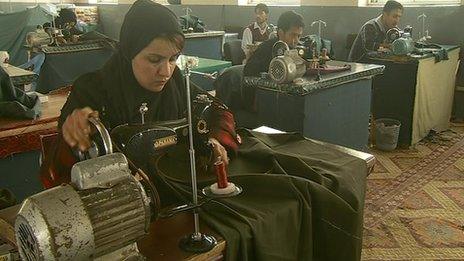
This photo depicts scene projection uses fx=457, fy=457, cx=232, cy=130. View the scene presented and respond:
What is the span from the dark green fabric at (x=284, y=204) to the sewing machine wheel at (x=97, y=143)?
0.96 ft

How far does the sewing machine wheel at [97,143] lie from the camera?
3.73ft

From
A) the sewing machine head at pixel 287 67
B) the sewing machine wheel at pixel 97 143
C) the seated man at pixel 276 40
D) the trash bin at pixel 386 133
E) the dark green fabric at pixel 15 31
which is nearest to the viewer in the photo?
the sewing machine wheel at pixel 97 143

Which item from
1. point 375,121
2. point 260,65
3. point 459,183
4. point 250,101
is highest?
point 260,65

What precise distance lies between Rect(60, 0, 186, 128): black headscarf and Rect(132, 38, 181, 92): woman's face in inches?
0.9

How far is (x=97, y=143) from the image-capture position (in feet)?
3.81

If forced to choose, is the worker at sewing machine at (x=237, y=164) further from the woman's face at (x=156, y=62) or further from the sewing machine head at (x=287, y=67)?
the sewing machine head at (x=287, y=67)

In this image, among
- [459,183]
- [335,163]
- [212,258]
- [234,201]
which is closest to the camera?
[212,258]

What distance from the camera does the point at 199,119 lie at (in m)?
1.43

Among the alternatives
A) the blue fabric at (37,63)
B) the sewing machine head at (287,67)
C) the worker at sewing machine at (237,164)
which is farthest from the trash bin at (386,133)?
the blue fabric at (37,63)

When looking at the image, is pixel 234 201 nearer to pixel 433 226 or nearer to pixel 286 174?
pixel 286 174

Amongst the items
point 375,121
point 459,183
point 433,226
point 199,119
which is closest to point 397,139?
point 375,121

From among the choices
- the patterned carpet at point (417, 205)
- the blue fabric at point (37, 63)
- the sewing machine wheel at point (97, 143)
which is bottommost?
the patterned carpet at point (417, 205)

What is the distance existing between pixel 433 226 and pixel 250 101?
1.55m

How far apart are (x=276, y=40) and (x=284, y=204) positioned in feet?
7.95
